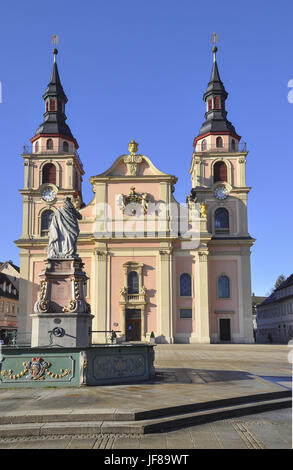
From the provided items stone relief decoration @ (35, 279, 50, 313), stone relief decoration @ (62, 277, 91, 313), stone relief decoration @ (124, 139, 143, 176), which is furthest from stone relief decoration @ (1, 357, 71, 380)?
stone relief decoration @ (124, 139, 143, 176)

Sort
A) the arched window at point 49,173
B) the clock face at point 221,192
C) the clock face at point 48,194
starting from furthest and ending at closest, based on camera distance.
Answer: the arched window at point 49,173, the clock face at point 48,194, the clock face at point 221,192

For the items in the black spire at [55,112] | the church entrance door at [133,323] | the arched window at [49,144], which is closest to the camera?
the church entrance door at [133,323]

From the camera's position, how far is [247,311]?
4938cm

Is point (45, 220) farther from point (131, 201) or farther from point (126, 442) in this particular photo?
point (126, 442)

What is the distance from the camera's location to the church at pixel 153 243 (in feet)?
157

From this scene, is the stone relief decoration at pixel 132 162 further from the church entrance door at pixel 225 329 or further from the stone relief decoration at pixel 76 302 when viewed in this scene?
the stone relief decoration at pixel 76 302

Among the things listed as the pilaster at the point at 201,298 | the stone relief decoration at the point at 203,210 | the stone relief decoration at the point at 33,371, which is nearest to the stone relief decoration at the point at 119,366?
the stone relief decoration at the point at 33,371

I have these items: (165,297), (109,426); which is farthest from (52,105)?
(109,426)

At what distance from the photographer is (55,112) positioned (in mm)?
56000

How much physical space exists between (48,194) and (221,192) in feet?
61.4

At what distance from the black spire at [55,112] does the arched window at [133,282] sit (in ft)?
58.6

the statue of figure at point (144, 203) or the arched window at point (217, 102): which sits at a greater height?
the arched window at point (217, 102)

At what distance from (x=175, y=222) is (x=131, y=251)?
17.8ft
